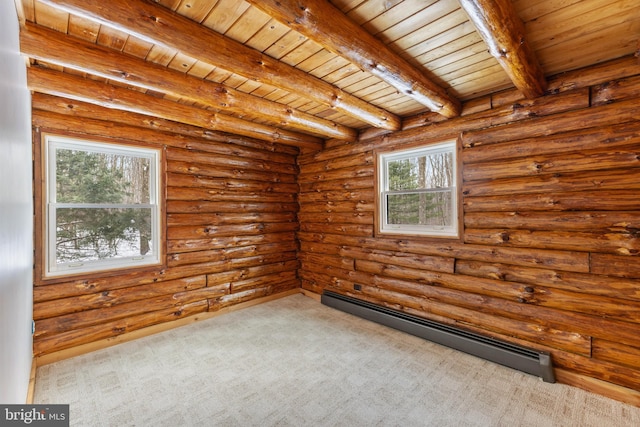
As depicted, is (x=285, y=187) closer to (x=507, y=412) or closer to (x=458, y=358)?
(x=458, y=358)

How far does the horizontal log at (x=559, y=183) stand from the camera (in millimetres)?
2123

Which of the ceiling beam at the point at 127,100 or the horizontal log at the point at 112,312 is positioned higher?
the ceiling beam at the point at 127,100

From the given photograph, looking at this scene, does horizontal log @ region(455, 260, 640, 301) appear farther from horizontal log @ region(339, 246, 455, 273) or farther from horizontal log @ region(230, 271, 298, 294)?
horizontal log @ region(230, 271, 298, 294)

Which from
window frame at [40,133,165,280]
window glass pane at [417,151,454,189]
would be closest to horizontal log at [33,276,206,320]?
window frame at [40,133,165,280]

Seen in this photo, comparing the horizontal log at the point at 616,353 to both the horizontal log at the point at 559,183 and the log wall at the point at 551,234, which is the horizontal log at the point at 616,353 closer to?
the log wall at the point at 551,234

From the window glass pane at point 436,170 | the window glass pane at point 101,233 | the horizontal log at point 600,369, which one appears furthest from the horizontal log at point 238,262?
the horizontal log at point 600,369

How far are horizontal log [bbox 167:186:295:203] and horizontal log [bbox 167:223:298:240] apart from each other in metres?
0.37

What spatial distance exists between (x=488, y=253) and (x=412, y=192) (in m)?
1.07

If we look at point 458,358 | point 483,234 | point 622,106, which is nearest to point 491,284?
point 483,234

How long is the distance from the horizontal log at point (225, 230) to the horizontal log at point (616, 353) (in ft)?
12.4

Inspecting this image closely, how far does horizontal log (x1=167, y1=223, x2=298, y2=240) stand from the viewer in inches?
139

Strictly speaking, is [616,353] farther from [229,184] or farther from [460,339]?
[229,184]

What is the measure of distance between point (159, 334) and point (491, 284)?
3.65m

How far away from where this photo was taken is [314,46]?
195 centimetres
